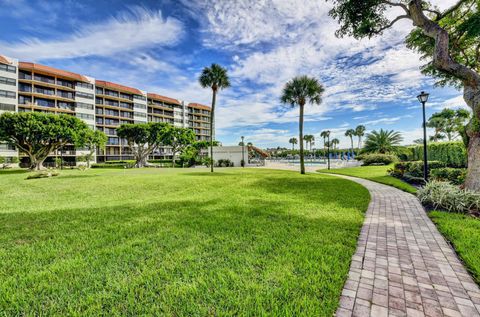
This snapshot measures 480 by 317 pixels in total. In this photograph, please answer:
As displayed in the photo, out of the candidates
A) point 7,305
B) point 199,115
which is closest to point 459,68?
point 7,305

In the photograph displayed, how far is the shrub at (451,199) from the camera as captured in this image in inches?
252

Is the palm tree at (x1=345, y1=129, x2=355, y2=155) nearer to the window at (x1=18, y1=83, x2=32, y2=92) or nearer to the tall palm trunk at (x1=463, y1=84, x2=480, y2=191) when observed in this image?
the tall palm trunk at (x1=463, y1=84, x2=480, y2=191)

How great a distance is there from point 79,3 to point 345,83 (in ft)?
79.8

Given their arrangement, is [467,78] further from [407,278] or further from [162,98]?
[162,98]

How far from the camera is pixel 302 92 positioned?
19.8m

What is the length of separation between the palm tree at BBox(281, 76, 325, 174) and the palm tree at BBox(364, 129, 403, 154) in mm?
25830

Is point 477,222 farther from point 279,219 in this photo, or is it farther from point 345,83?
point 345,83

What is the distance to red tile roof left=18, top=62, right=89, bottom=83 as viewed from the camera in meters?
40.2

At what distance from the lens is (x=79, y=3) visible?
10.4m

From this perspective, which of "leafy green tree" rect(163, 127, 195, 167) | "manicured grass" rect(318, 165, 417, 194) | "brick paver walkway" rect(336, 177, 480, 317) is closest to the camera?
"brick paver walkway" rect(336, 177, 480, 317)

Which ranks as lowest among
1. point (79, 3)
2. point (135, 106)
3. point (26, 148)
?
point (26, 148)

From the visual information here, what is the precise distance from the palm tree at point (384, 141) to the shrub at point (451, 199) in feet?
116

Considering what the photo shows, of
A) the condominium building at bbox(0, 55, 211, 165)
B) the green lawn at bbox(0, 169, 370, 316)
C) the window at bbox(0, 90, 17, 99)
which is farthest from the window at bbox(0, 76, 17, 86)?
the green lawn at bbox(0, 169, 370, 316)

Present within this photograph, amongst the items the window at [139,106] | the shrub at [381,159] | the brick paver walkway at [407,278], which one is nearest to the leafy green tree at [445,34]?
the brick paver walkway at [407,278]
